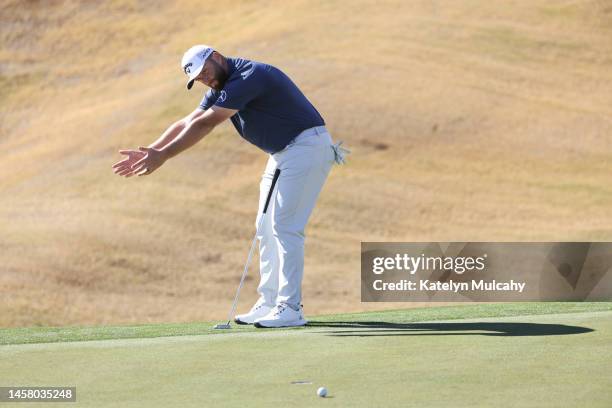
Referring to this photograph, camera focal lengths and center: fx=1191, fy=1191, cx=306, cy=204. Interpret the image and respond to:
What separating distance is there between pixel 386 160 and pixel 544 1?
13921 mm

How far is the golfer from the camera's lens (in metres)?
7.55

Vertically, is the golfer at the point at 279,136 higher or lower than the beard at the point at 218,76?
lower

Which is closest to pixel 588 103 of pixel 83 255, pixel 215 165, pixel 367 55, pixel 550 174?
pixel 550 174

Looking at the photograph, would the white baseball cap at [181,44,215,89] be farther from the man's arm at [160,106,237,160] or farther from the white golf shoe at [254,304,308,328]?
the white golf shoe at [254,304,308,328]

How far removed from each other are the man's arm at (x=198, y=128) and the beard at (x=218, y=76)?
28cm

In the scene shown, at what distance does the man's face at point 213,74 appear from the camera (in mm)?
7590

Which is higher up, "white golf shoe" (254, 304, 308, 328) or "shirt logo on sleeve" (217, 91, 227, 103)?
"shirt logo on sleeve" (217, 91, 227, 103)

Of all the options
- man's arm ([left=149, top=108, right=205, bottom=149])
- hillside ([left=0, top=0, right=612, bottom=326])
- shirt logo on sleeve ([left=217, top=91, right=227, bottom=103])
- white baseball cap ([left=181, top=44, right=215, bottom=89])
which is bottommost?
hillside ([left=0, top=0, right=612, bottom=326])

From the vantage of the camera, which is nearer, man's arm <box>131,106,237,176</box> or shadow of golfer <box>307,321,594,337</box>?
shadow of golfer <box>307,321,594,337</box>

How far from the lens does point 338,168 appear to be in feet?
130

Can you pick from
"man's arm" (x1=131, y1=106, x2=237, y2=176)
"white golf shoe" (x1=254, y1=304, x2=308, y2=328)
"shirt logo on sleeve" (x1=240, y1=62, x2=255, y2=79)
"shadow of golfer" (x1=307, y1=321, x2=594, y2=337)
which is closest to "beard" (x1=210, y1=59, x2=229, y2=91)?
"shirt logo on sleeve" (x1=240, y1=62, x2=255, y2=79)

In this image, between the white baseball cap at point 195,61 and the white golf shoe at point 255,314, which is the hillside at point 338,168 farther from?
the white baseball cap at point 195,61

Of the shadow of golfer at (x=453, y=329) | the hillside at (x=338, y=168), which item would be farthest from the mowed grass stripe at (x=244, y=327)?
the hillside at (x=338, y=168)

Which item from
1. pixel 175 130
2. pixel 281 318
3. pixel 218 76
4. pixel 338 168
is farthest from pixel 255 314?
pixel 338 168
